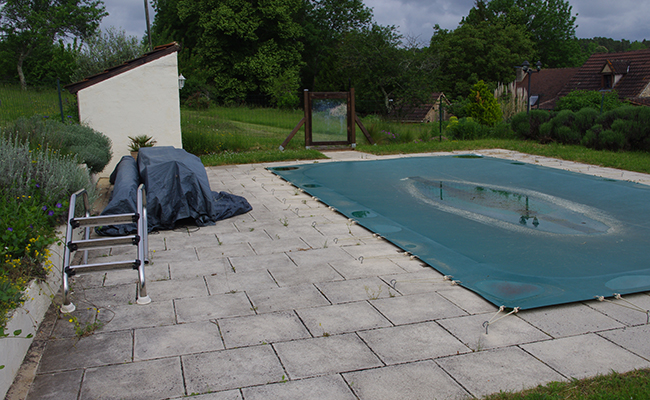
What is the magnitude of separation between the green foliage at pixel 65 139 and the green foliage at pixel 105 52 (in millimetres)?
8554

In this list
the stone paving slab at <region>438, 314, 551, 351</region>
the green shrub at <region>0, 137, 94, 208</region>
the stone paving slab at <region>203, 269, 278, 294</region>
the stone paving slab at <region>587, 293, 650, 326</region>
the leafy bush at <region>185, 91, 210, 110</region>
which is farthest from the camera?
the leafy bush at <region>185, 91, 210, 110</region>

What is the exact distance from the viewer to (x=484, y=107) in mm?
16703

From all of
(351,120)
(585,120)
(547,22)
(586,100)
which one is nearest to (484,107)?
(585,120)

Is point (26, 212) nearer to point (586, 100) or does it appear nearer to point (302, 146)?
point (302, 146)

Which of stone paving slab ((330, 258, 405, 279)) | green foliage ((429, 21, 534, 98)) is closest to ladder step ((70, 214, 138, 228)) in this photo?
stone paving slab ((330, 258, 405, 279))

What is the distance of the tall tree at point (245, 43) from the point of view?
3172cm

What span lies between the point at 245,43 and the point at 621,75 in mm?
24357

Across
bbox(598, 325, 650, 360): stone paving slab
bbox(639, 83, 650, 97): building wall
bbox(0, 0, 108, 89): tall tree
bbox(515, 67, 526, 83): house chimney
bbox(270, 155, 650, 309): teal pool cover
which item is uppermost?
bbox(0, 0, 108, 89): tall tree

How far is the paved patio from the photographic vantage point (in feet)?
8.86

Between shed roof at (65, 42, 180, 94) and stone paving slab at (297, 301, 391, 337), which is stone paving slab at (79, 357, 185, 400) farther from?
shed roof at (65, 42, 180, 94)

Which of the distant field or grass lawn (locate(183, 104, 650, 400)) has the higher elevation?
the distant field

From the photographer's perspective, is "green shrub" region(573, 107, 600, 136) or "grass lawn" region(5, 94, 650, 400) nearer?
"grass lawn" region(5, 94, 650, 400)

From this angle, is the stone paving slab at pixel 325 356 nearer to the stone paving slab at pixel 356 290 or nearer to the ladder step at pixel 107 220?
the stone paving slab at pixel 356 290

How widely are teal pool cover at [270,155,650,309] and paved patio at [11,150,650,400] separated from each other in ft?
0.94
